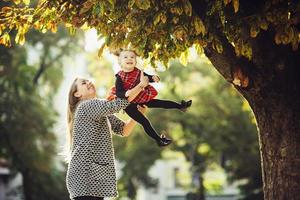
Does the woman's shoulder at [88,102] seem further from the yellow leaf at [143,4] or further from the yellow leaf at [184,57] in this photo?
the yellow leaf at [184,57]

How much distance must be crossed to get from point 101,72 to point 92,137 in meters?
19.3

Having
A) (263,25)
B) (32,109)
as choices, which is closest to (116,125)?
(263,25)

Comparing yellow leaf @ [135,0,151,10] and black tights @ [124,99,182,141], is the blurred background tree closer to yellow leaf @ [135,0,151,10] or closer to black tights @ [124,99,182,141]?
black tights @ [124,99,182,141]

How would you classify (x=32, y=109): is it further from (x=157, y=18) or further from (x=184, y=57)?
(x=157, y=18)

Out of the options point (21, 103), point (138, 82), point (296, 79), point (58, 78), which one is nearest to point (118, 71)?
point (138, 82)

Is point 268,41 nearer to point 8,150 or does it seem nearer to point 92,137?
point 92,137

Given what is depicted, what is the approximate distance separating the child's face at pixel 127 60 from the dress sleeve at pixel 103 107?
1.46 feet

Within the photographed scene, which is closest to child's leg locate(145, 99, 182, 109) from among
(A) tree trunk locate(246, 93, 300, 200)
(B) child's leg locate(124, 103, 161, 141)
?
(B) child's leg locate(124, 103, 161, 141)

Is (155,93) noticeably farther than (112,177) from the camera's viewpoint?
Yes

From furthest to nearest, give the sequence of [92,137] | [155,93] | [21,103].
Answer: [21,103] < [155,93] < [92,137]

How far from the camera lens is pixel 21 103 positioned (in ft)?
77.8

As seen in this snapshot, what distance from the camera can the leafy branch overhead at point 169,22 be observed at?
598cm

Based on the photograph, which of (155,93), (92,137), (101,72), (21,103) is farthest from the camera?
(101,72)

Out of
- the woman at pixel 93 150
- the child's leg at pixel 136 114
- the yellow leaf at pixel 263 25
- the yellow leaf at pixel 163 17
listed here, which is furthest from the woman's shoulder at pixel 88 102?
the yellow leaf at pixel 263 25
